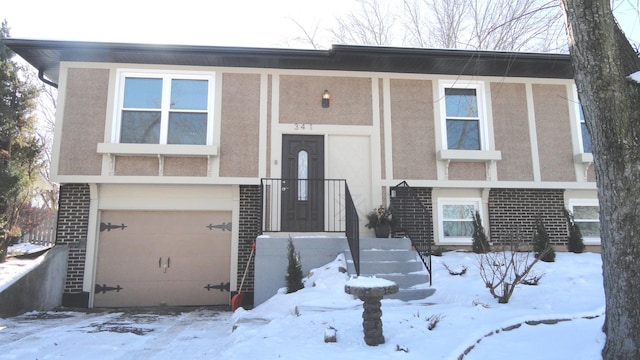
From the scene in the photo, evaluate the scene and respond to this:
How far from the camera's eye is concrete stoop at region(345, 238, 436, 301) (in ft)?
19.5

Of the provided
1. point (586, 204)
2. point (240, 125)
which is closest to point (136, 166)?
point (240, 125)

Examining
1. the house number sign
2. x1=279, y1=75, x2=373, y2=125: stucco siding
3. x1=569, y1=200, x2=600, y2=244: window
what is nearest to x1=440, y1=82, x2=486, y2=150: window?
x1=279, y1=75, x2=373, y2=125: stucco siding

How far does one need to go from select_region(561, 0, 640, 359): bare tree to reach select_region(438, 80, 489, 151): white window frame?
5.23 meters

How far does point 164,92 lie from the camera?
321 inches

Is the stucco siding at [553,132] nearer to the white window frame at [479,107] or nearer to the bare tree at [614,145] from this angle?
the white window frame at [479,107]

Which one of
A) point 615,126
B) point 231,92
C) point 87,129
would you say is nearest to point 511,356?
point 615,126

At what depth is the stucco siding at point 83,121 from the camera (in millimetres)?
7750

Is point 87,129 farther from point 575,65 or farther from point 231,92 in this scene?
point 575,65

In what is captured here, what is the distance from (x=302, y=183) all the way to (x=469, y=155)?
131 inches

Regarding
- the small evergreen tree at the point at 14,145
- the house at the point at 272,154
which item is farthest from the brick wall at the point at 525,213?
the small evergreen tree at the point at 14,145

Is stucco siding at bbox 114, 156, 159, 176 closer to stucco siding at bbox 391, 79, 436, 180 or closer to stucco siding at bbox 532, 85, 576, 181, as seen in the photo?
stucco siding at bbox 391, 79, 436, 180

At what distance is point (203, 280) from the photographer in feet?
26.6

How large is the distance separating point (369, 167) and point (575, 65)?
204 inches

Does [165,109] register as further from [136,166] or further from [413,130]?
[413,130]
